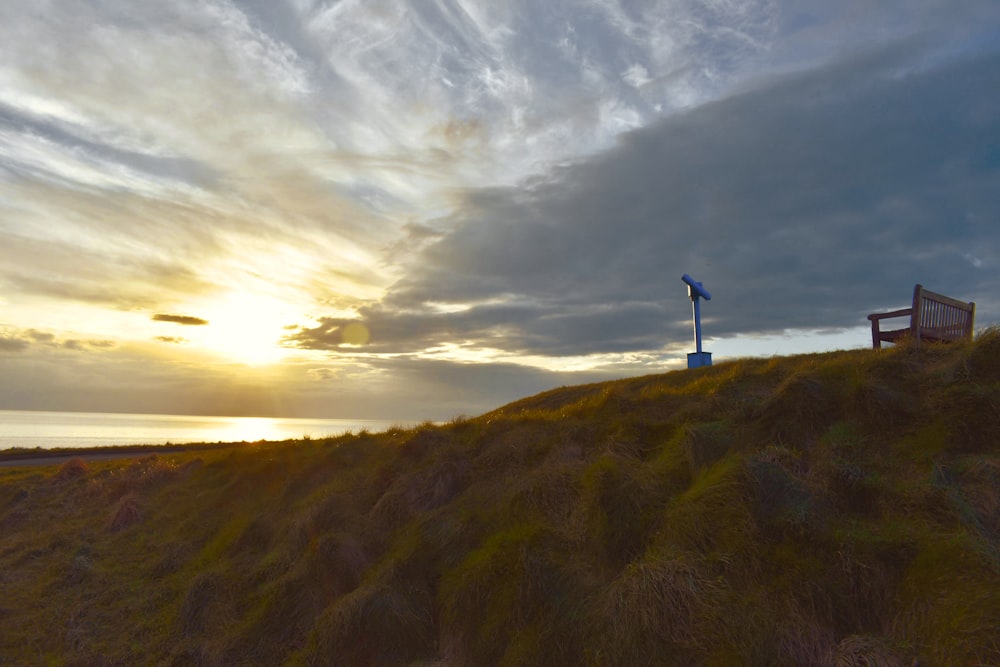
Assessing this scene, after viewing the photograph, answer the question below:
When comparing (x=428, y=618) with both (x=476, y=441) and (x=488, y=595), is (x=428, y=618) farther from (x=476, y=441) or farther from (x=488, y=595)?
(x=476, y=441)

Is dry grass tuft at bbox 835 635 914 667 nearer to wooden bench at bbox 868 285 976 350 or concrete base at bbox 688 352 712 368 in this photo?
wooden bench at bbox 868 285 976 350

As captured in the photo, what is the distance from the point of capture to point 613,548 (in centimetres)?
738

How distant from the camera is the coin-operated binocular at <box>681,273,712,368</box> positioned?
743 inches

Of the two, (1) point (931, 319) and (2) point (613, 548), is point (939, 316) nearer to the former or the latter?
(1) point (931, 319)

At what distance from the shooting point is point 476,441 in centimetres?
1241

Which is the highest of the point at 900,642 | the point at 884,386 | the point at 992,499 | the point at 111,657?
the point at 884,386

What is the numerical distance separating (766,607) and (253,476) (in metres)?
12.9

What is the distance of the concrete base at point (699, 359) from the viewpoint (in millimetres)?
18812

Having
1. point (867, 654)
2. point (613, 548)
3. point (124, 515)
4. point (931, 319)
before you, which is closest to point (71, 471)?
point (124, 515)

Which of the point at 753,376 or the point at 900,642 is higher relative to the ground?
the point at 753,376

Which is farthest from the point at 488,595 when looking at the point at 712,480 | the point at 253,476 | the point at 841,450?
the point at 253,476

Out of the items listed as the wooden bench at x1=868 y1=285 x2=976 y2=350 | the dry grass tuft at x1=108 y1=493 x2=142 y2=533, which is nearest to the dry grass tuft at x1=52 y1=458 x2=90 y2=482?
the dry grass tuft at x1=108 y1=493 x2=142 y2=533

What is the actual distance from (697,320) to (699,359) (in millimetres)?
1946

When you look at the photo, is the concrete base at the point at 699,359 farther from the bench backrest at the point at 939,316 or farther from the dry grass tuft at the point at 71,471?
the dry grass tuft at the point at 71,471
